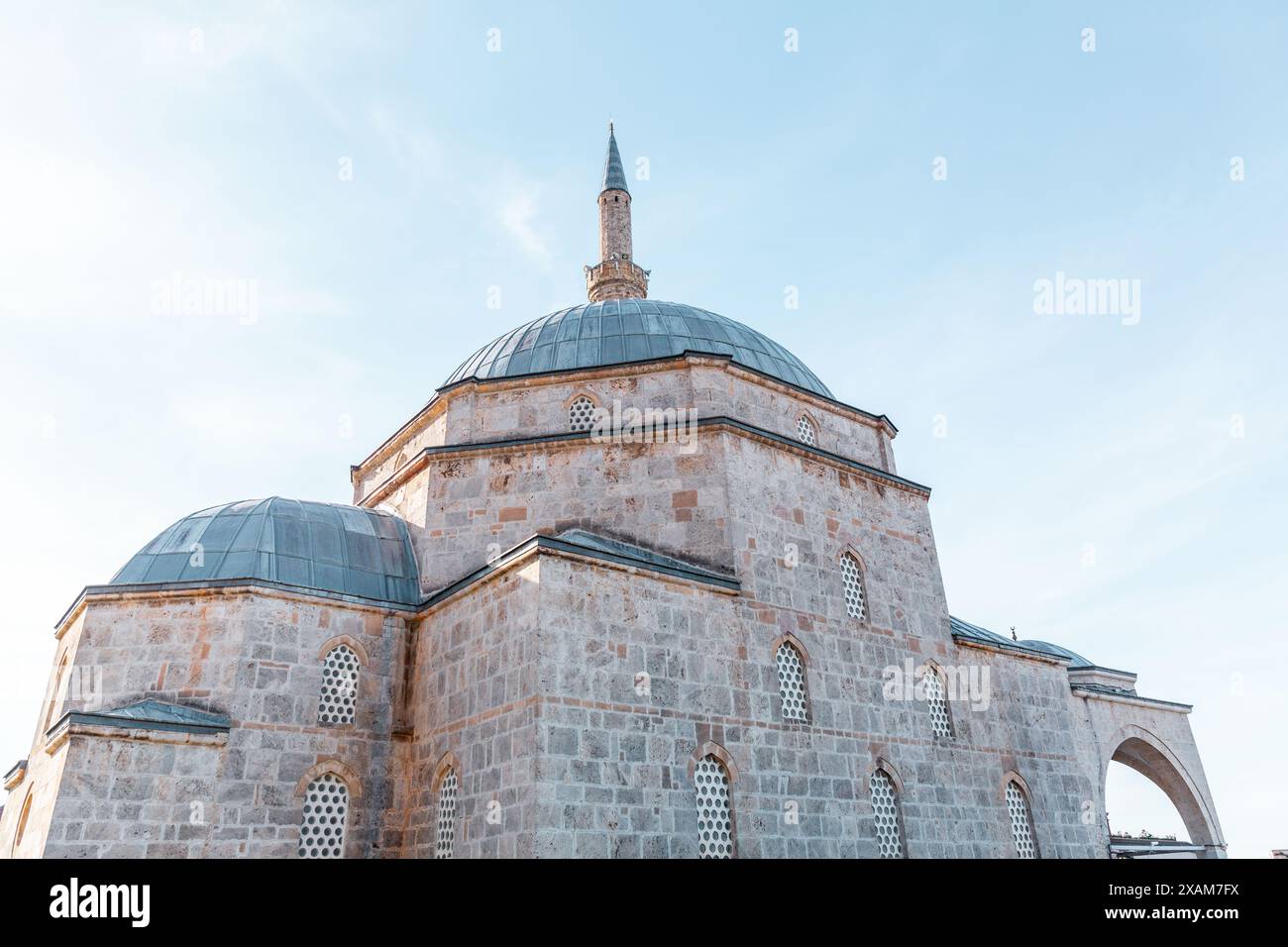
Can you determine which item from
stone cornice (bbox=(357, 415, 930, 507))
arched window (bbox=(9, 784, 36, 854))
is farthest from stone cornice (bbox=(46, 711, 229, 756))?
stone cornice (bbox=(357, 415, 930, 507))

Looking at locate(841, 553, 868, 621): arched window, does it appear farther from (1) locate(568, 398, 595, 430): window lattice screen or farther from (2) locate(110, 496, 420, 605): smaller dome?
(2) locate(110, 496, 420, 605): smaller dome

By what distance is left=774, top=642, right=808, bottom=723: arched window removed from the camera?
35.7 feet

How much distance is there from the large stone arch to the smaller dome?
17.3m

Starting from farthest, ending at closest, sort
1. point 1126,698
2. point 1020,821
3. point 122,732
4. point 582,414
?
point 1126,698, point 582,414, point 1020,821, point 122,732

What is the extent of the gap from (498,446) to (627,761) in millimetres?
5540

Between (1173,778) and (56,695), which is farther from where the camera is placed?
(1173,778)

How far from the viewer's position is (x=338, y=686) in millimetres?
11094

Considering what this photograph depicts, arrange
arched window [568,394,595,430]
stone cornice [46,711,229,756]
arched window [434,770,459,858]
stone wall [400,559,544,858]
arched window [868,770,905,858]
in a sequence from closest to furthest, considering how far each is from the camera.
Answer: stone wall [400,559,544,858]
stone cornice [46,711,229,756]
arched window [434,770,459,858]
arched window [868,770,905,858]
arched window [568,394,595,430]

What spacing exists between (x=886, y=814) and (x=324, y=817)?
7.04 m

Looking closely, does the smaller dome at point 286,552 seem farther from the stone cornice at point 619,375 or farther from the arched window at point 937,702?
the arched window at point 937,702

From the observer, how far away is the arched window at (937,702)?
1250 cm

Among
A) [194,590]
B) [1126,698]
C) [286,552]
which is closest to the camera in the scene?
[194,590]

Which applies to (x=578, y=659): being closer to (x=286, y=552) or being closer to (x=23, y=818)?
(x=286, y=552)

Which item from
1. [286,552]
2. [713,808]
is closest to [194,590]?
[286,552]
